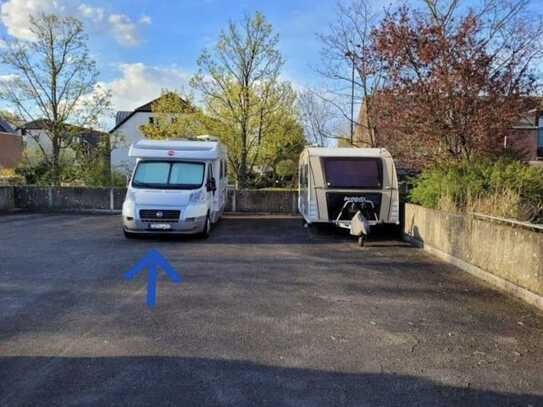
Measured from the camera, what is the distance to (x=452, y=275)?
309 inches

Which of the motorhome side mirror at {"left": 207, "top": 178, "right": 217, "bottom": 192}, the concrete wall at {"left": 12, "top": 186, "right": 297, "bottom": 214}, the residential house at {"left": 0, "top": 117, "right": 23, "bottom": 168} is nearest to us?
the motorhome side mirror at {"left": 207, "top": 178, "right": 217, "bottom": 192}

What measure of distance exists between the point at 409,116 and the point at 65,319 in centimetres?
966

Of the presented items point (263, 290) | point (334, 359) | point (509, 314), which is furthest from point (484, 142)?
point (334, 359)

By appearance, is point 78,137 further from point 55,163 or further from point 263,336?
point 263,336

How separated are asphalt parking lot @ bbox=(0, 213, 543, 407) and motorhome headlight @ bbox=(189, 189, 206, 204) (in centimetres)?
Result: 289

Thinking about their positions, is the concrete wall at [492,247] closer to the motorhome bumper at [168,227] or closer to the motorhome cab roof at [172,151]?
the motorhome bumper at [168,227]

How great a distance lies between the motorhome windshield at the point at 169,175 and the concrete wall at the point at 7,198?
32.5 ft

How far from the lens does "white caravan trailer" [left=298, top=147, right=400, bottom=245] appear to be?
1196 cm

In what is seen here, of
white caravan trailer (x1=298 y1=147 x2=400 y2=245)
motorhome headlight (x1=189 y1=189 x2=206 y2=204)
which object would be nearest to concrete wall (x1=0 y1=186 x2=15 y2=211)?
motorhome headlight (x1=189 y1=189 x2=206 y2=204)

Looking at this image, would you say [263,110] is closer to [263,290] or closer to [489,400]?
[263,290]

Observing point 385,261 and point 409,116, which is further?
point 409,116

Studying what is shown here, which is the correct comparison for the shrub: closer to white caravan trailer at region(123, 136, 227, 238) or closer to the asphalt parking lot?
the asphalt parking lot

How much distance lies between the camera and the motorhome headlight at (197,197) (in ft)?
37.9

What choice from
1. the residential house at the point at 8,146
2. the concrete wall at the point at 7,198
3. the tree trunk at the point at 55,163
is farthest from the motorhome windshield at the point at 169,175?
the residential house at the point at 8,146
